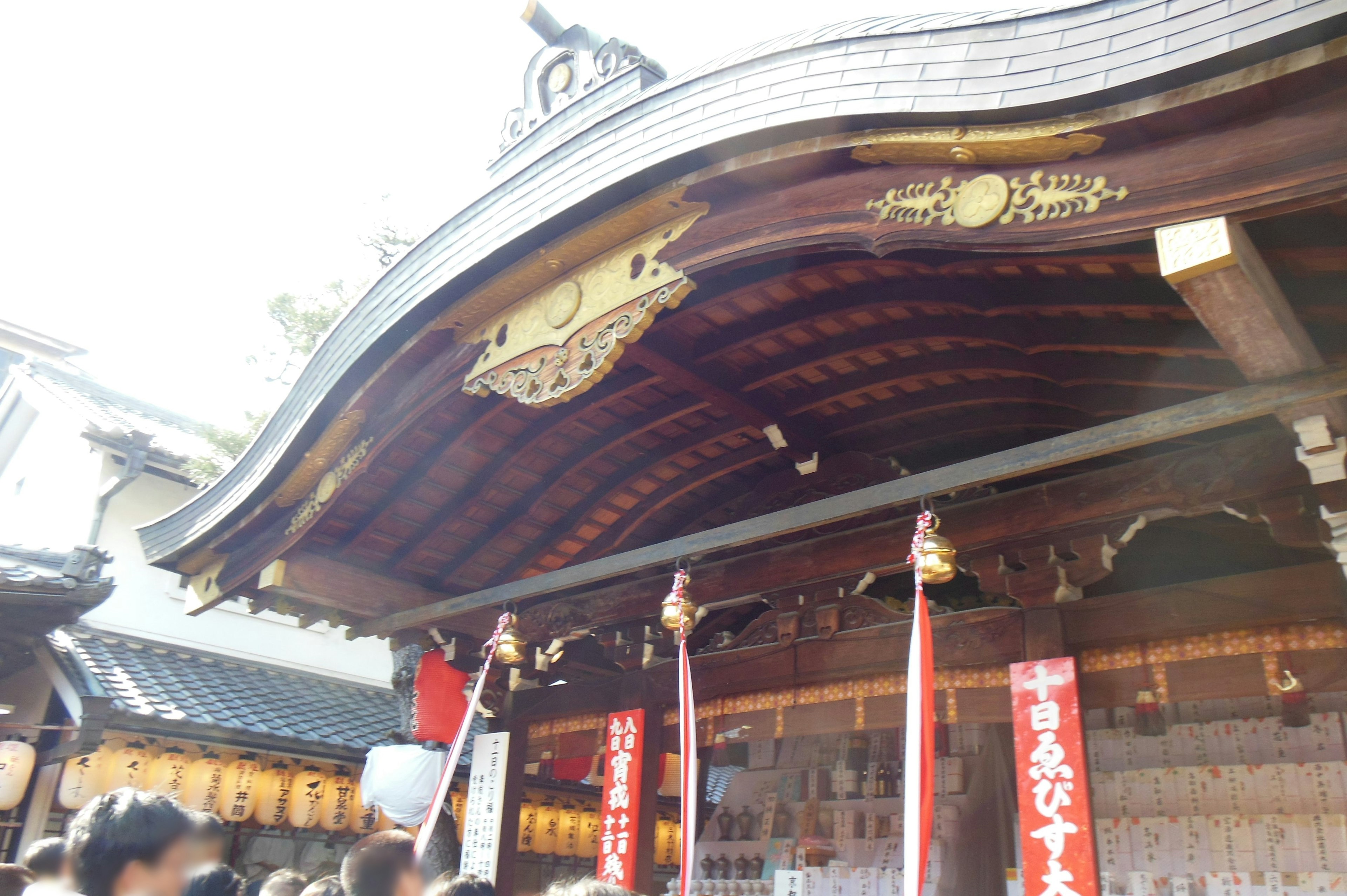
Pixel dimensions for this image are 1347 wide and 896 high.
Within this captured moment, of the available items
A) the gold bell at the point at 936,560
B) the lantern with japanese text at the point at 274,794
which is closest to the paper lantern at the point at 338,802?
the lantern with japanese text at the point at 274,794

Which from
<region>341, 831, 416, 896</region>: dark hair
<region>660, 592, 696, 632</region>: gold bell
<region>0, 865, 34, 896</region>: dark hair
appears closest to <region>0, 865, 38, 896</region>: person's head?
<region>0, 865, 34, 896</region>: dark hair

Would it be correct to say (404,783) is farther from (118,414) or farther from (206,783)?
(118,414)

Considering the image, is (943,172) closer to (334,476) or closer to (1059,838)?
(1059,838)

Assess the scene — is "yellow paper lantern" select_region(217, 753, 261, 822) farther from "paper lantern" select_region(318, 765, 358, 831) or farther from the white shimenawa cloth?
the white shimenawa cloth

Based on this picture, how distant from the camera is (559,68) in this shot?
6.18m

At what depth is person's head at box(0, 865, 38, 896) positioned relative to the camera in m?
Result: 3.97

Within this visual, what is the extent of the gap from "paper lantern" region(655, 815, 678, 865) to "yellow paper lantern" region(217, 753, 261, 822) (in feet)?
17.4

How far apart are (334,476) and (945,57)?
4.60 meters

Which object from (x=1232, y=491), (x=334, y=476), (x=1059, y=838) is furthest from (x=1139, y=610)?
(x=334, y=476)

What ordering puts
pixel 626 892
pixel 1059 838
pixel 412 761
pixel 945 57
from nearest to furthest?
pixel 626 892
pixel 945 57
pixel 1059 838
pixel 412 761

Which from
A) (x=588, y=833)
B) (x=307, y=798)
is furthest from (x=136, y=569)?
(x=588, y=833)

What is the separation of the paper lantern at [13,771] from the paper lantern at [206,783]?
1.32 meters

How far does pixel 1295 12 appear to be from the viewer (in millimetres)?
2807

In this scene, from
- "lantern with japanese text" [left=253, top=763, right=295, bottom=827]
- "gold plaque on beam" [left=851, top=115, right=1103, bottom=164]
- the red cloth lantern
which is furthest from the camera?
"lantern with japanese text" [left=253, top=763, right=295, bottom=827]
